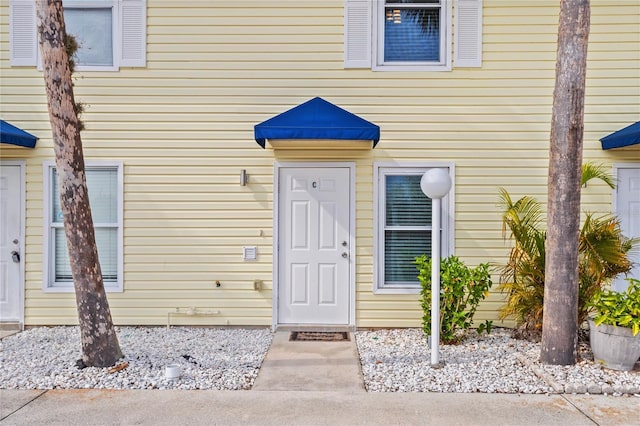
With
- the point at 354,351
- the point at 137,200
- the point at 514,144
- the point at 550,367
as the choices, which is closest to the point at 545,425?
the point at 550,367

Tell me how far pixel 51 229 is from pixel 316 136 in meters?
3.61

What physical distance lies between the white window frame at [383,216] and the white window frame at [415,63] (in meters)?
1.19

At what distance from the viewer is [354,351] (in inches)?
192

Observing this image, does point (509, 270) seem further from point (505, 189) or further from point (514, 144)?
point (514, 144)

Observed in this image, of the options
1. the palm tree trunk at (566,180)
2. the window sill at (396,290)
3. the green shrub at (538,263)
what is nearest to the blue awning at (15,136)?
the window sill at (396,290)

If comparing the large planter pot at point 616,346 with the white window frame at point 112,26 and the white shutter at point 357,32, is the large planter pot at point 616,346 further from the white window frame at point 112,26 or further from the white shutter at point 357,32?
the white window frame at point 112,26

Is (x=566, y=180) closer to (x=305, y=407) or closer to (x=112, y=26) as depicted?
(x=305, y=407)

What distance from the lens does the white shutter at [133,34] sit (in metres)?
5.60

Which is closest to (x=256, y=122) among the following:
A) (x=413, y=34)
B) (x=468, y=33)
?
(x=413, y=34)

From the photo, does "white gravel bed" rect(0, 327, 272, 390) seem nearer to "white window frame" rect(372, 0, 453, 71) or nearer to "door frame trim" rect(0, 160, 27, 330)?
"door frame trim" rect(0, 160, 27, 330)

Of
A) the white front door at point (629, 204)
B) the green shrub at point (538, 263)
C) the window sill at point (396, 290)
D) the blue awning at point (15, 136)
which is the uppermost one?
the blue awning at point (15, 136)

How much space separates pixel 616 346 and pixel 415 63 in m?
3.75

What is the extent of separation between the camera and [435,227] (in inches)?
165

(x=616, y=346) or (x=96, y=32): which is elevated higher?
(x=96, y=32)
